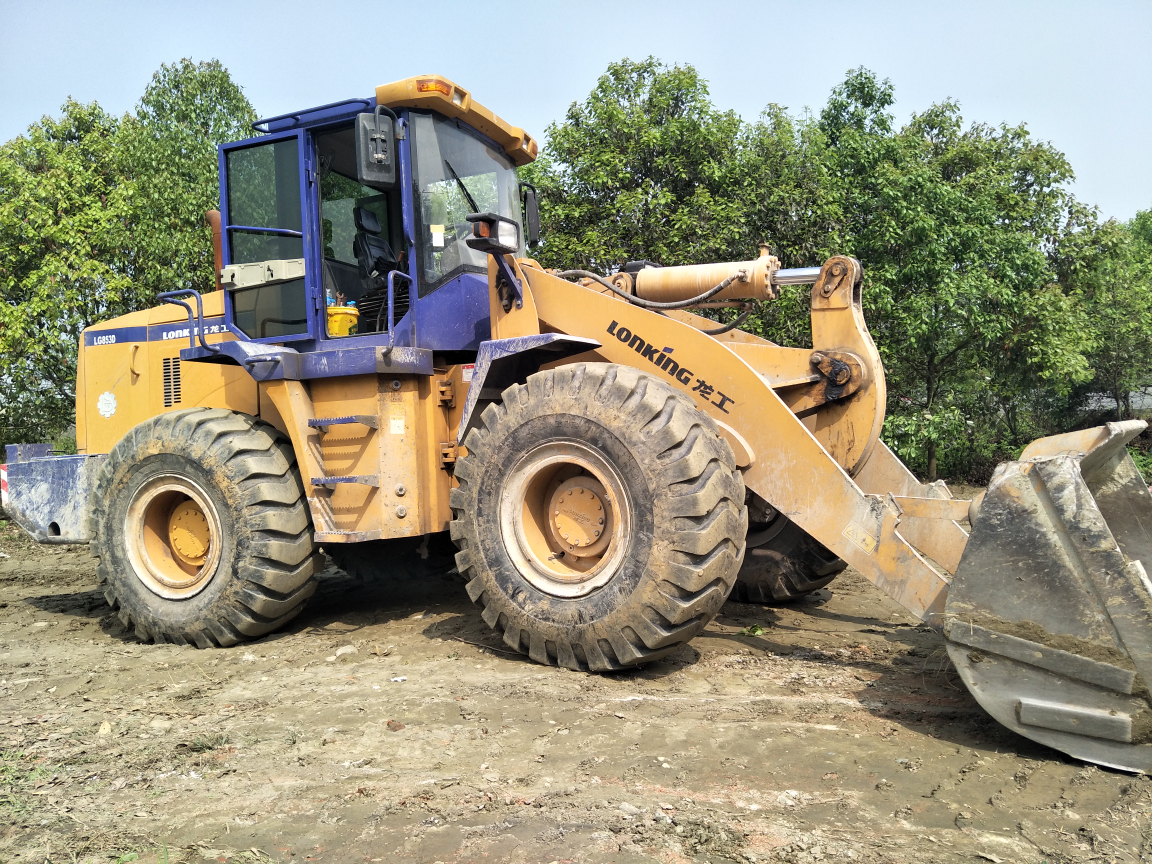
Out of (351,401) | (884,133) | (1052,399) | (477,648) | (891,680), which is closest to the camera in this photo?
(891,680)

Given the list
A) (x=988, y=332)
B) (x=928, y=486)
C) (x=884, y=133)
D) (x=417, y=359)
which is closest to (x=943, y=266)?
(x=988, y=332)

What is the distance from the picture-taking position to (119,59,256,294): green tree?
15219 mm

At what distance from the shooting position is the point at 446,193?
570 cm

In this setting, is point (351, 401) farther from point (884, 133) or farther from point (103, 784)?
point (884, 133)

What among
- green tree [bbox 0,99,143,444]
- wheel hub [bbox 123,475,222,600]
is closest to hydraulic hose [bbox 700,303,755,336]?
wheel hub [bbox 123,475,222,600]

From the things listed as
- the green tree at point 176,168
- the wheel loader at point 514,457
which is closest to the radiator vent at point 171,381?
the wheel loader at point 514,457

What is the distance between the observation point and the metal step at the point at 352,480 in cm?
534

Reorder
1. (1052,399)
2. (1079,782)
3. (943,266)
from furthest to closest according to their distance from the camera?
(1052,399)
(943,266)
(1079,782)

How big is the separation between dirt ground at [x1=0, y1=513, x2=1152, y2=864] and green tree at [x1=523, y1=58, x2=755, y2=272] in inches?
306

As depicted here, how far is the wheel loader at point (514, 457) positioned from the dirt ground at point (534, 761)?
339mm

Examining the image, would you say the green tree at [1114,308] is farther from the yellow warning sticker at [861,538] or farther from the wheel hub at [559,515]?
the wheel hub at [559,515]

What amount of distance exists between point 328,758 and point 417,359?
2.54m

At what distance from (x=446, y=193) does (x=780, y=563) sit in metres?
3.31

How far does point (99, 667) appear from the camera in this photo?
5176 mm
